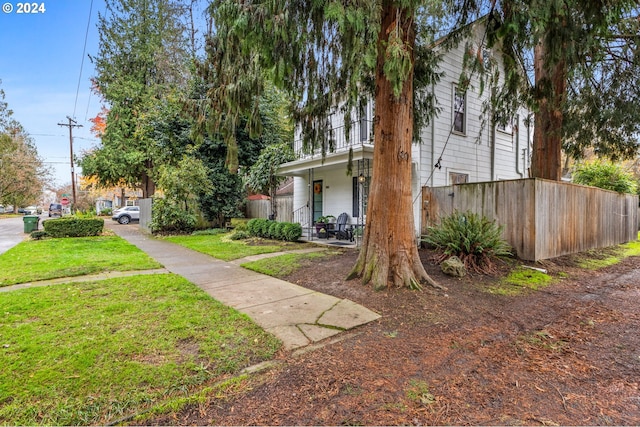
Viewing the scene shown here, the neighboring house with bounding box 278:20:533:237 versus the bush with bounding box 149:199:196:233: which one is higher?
the neighboring house with bounding box 278:20:533:237

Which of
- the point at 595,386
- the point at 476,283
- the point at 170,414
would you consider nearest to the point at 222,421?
the point at 170,414

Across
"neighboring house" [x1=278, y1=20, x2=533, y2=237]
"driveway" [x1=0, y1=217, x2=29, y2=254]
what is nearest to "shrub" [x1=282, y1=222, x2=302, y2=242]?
"neighboring house" [x1=278, y1=20, x2=533, y2=237]

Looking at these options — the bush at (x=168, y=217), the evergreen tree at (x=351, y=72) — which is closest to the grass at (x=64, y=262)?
the evergreen tree at (x=351, y=72)

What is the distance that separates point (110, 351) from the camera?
287 centimetres

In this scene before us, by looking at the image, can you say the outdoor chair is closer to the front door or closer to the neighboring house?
the neighboring house

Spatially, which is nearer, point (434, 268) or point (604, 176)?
point (434, 268)

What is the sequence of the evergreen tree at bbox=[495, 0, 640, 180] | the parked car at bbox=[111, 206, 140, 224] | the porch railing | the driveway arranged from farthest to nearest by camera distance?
the parked car at bbox=[111, 206, 140, 224] < the porch railing < the driveway < the evergreen tree at bbox=[495, 0, 640, 180]

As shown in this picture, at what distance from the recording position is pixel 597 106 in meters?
7.61

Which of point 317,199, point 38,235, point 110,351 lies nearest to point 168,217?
point 38,235

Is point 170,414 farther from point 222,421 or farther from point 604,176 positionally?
point 604,176

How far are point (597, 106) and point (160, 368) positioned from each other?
10415mm

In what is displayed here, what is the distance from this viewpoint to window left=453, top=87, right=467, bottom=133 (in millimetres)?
10344

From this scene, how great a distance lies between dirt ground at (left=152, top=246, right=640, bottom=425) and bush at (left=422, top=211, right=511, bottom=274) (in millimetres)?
1622

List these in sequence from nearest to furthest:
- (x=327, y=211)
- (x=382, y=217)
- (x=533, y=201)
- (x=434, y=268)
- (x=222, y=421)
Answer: (x=222, y=421) < (x=382, y=217) < (x=434, y=268) < (x=533, y=201) < (x=327, y=211)
